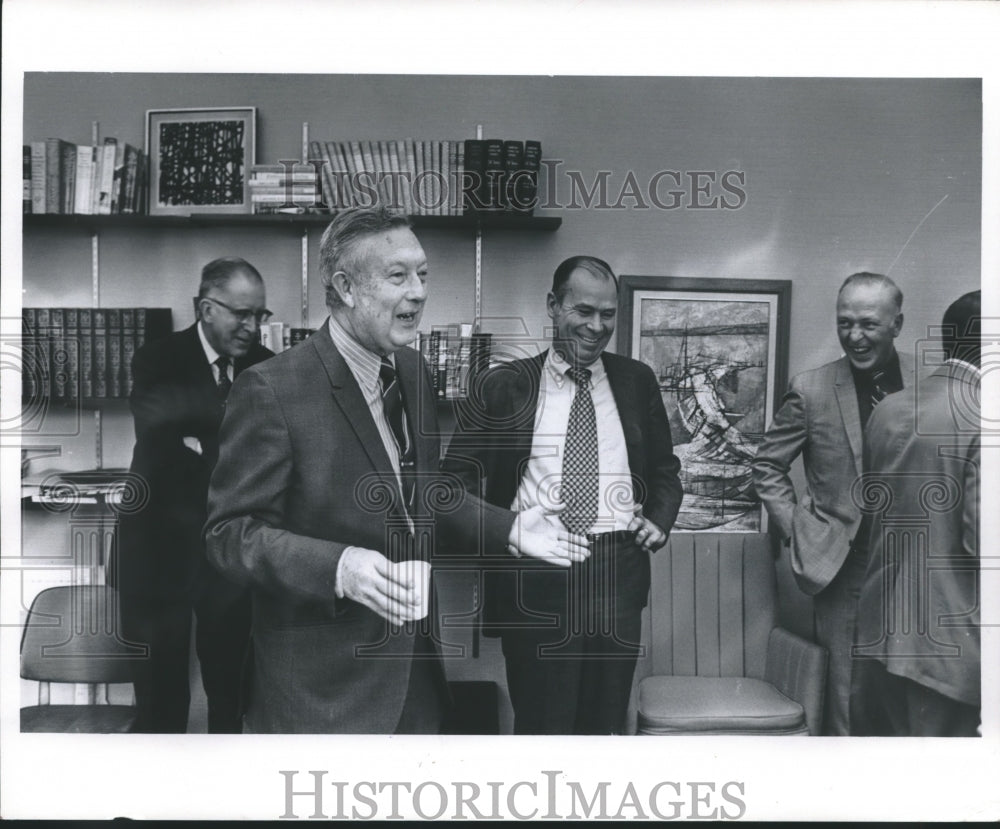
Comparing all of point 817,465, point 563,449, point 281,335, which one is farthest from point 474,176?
point 817,465

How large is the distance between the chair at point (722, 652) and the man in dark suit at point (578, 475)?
87 millimetres

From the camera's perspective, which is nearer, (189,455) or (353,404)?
(353,404)

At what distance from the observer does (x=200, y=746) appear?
3545 millimetres

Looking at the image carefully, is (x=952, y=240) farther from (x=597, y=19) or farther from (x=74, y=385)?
(x=74, y=385)

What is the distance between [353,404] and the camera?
3.31 metres

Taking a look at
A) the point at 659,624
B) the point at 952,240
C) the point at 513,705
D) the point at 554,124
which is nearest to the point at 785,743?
the point at 659,624

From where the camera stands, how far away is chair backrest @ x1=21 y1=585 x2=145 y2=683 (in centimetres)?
350

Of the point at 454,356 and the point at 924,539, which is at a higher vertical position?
the point at 454,356

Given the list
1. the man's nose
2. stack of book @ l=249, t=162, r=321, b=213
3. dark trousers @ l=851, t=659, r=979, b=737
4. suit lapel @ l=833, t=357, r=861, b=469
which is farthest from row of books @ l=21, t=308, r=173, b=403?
dark trousers @ l=851, t=659, r=979, b=737

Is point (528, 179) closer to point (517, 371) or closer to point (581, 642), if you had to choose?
point (517, 371)

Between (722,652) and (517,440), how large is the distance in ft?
3.29

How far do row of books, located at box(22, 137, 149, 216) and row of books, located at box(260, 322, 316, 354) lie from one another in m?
0.59

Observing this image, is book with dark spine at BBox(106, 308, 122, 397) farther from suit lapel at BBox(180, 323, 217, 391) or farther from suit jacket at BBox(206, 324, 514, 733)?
suit jacket at BBox(206, 324, 514, 733)

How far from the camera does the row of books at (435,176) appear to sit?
3402 millimetres
